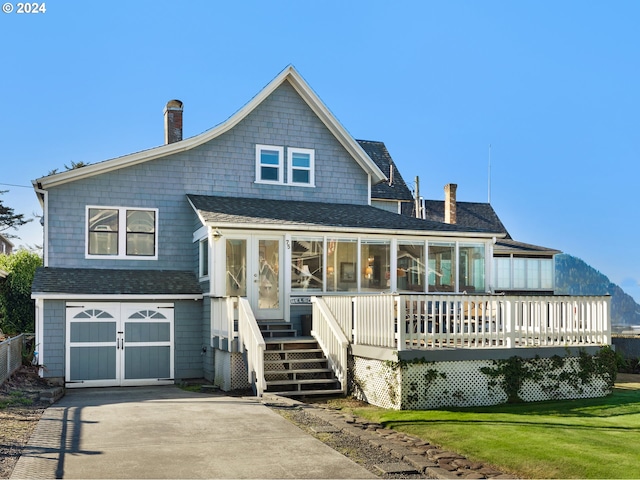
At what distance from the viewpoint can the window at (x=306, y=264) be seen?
62.4ft

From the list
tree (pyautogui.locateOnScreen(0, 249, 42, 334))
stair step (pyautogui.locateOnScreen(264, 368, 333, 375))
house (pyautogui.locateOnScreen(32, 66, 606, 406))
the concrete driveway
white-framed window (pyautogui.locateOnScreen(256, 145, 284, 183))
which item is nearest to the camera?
the concrete driveway

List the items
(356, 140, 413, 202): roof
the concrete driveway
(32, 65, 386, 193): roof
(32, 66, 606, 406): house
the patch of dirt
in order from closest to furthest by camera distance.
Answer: the concrete driveway
the patch of dirt
(32, 66, 606, 406): house
(32, 65, 386, 193): roof
(356, 140, 413, 202): roof

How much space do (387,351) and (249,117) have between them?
10.4 meters

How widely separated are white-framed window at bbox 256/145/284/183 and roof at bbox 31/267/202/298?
375cm

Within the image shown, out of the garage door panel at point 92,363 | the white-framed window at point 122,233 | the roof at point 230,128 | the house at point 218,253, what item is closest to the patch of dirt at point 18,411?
the garage door panel at point 92,363

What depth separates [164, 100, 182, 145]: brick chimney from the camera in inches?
894

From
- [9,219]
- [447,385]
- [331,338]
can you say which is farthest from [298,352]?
[9,219]

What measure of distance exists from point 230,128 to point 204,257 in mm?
4162

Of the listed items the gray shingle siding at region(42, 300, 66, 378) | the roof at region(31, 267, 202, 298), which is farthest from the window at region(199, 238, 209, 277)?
the gray shingle siding at region(42, 300, 66, 378)

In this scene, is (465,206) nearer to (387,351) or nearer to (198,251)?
(198,251)

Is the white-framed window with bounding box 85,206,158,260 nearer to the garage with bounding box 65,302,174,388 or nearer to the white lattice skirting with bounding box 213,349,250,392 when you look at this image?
the garage with bounding box 65,302,174,388

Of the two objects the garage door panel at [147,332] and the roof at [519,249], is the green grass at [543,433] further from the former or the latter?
the roof at [519,249]

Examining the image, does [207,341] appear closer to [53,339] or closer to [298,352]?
[53,339]

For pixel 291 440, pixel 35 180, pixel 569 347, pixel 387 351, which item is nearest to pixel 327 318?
pixel 387 351
